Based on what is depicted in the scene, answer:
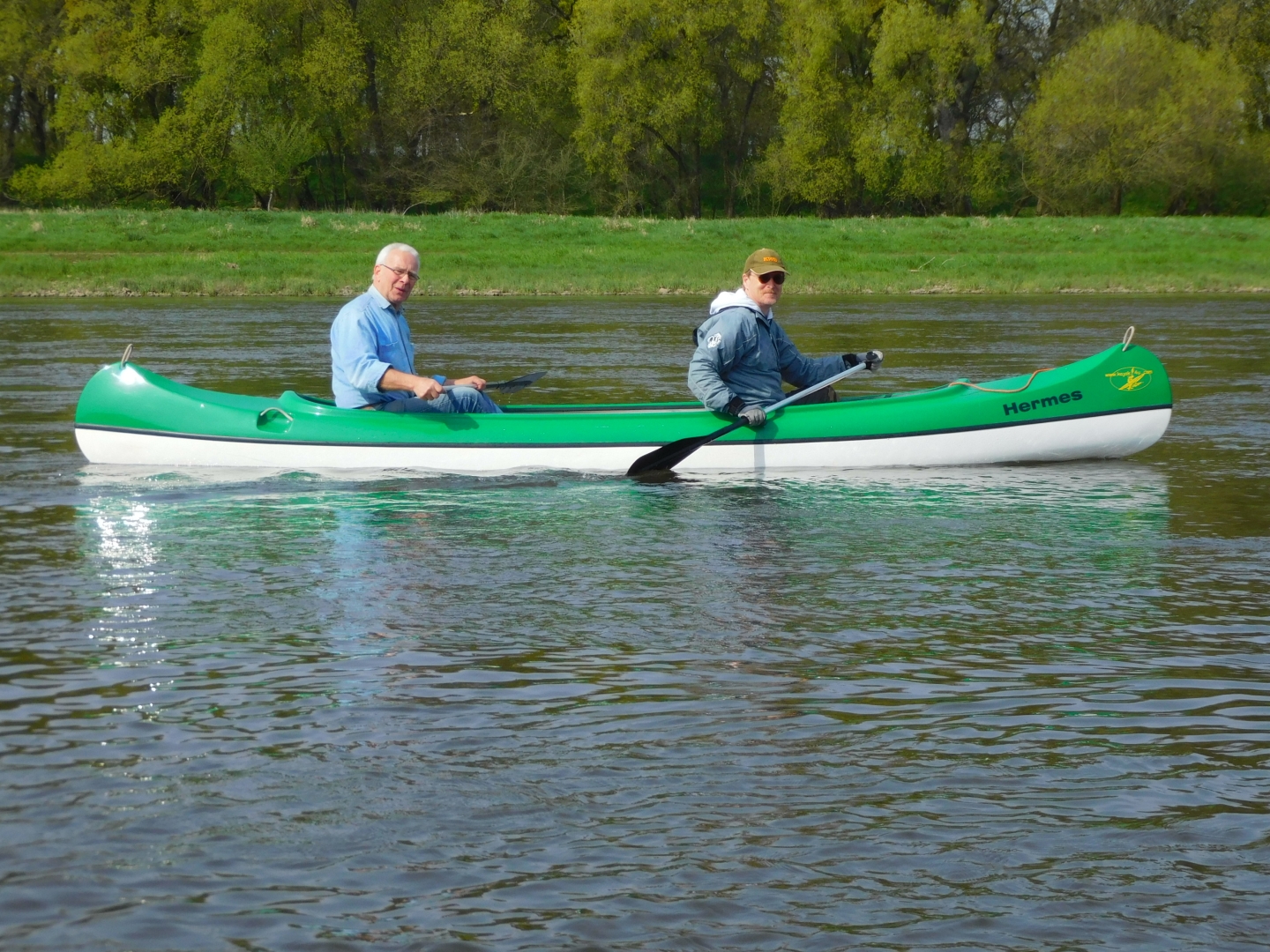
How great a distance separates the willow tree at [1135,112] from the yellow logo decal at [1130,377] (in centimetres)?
3718

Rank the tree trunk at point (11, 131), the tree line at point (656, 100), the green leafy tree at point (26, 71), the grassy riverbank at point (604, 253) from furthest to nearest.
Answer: the tree trunk at point (11, 131) → the green leafy tree at point (26, 71) → the tree line at point (656, 100) → the grassy riverbank at point (604, 253)

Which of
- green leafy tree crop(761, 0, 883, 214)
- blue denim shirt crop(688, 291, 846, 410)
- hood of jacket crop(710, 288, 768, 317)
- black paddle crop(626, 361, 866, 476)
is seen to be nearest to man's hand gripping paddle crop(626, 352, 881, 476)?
black paddle crop(626, 361, 866, 476)

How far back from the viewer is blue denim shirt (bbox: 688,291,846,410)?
987 cm

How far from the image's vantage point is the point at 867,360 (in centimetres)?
1008

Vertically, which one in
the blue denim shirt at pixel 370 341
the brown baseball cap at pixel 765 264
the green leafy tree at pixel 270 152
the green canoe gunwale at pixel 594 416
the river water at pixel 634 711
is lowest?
the river water at pixel 634 711

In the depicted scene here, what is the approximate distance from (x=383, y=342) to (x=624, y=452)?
159 centimetres

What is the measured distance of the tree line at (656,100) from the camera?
152 ft

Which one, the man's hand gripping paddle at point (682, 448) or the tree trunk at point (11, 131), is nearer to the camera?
the man's hand gripping paddle at point (682, 448)

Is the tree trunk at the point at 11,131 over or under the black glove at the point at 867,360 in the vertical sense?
over

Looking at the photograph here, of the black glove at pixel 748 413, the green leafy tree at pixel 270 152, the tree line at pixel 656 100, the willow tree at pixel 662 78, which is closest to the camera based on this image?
the black glove at pixel 748 413

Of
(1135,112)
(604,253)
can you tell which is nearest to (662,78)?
(1135,112)

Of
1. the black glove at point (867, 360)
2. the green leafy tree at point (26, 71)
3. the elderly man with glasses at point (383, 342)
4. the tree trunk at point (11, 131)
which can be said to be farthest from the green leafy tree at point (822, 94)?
the elderly man with glasses at point (383, 342)

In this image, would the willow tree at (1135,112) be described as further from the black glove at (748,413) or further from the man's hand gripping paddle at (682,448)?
the black glove at (748,413)

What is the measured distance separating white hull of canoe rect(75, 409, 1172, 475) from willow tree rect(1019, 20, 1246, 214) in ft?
123
